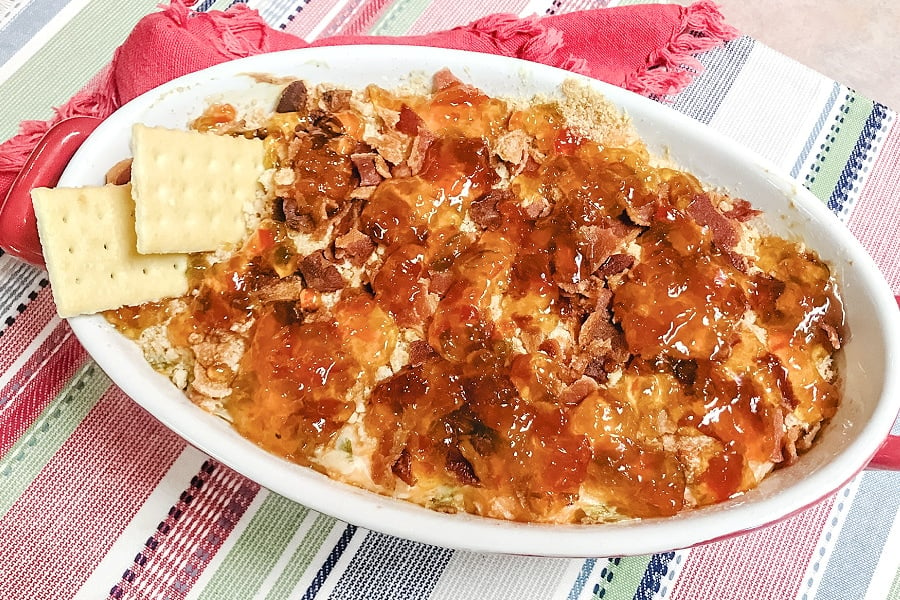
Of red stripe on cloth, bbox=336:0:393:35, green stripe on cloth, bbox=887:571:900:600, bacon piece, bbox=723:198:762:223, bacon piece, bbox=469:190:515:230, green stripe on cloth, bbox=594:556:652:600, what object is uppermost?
red stripe on cloth, bbox=336:0:393:35

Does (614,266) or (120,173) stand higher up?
(120,173)

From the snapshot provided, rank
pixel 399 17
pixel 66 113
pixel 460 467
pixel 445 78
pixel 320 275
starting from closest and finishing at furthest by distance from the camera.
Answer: pixel 460 467 → pixel 320 275 → pixel 445 78 → pixel 66 113 → pixel 399 17

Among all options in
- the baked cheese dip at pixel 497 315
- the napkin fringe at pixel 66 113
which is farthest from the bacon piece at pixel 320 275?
the napkin fringe at pixel 66 113

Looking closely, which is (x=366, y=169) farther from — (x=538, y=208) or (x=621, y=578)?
(x=621, y=578)

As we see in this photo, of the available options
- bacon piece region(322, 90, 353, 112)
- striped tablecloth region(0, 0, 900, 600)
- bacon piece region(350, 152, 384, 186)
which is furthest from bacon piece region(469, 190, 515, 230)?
striped tablecloth region(0, 0, 900, 600)

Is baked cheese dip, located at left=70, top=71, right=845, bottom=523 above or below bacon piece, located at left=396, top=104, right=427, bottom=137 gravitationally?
below

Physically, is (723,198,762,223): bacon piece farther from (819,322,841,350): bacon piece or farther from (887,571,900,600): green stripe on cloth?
(887,571,900,600): green stripe on cloth

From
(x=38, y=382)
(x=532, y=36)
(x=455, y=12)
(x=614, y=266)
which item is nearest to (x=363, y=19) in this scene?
(x=455, y=12)
